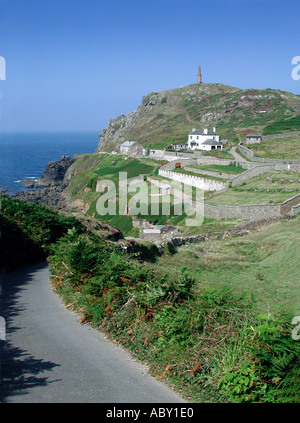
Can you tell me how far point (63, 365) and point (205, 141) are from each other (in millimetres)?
75330

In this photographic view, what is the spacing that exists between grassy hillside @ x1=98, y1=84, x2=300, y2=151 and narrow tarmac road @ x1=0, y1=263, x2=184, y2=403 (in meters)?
77.8

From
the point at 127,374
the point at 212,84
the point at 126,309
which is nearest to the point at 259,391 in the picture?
the point at 127,374

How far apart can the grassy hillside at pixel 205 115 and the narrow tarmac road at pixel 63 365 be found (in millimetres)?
77816

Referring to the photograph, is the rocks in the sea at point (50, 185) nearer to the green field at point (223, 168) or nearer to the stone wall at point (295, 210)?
the green field at point (223, 168)

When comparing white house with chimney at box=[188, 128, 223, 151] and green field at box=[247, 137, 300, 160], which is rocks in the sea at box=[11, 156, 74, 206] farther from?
green field at box=[247, 137, 300, 160]

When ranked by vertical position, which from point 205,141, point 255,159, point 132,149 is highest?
point 205,141

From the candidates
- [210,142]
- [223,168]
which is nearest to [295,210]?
[223,168]

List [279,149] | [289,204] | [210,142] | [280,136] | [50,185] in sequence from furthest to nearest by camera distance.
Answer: [50,185], [210,142], [280,136], [279,149], [289,204]

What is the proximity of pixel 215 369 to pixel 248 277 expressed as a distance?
11263 mm

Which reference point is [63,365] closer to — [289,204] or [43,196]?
[289,204]

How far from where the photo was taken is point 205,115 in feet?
385

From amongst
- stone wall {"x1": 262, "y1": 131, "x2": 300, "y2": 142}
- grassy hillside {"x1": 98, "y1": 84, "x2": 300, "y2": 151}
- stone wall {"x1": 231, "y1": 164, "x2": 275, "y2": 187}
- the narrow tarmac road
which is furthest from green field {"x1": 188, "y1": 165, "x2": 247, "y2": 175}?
the narrow tarmac road

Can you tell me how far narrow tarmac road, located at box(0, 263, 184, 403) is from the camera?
6.32 m
